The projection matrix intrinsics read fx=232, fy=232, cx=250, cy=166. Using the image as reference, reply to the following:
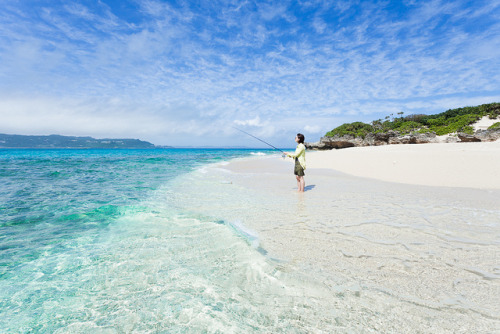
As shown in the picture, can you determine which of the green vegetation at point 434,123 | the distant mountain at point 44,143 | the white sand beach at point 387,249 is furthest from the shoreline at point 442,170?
the distant mountain at point 44,143

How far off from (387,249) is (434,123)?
60327mm

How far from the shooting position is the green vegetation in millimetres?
42094

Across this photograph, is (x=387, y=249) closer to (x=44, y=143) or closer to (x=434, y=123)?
(x=434, y=123)

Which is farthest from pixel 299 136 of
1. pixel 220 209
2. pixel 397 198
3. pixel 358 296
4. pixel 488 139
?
pixel 488 139

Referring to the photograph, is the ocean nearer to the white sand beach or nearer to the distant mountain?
the white sand beach

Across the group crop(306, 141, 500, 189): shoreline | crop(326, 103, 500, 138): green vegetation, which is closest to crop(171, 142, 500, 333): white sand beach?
crop(306, 141, 500, 189): shoreline

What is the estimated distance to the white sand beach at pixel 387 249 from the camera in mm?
2436

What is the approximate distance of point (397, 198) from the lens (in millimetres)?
7852

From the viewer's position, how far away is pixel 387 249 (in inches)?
158

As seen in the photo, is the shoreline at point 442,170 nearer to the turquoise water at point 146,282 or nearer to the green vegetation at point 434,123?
the turquoise water at point 146,282

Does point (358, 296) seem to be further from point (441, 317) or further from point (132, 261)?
point (132, 261)

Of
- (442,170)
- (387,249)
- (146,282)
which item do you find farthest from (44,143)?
(387,249)

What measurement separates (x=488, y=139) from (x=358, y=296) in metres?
39.0

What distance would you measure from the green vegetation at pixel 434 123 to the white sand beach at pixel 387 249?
3586 cm
